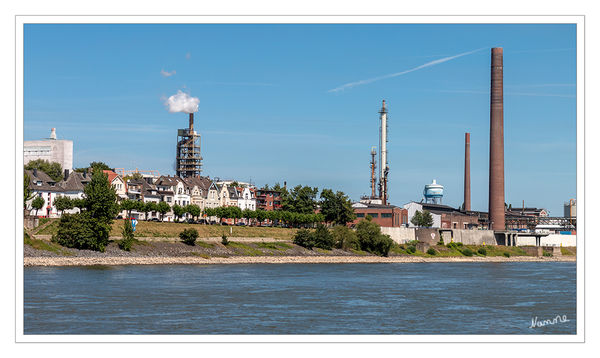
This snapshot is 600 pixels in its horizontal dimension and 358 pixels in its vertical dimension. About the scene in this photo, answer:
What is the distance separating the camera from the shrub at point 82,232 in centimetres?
9031

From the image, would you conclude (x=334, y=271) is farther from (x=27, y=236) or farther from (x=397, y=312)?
(x=397, y=312)

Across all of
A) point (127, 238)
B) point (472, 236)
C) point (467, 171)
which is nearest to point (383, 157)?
point (467, 171)

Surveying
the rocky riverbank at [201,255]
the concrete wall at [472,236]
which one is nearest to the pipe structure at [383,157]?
the concrete wall at [472,236]

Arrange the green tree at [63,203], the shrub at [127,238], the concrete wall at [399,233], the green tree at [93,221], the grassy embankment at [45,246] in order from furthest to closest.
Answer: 1. the concrete wall at [399,233]
2. the green tree at [63,203]
3. the shrub at [127,238]
4. the green tree at [93,221]
5. the grassy embankment at [45,246]

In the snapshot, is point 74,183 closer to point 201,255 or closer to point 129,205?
point 129,205

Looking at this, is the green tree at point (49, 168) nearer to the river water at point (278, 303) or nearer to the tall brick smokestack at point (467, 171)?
the river water at point (278, 303)

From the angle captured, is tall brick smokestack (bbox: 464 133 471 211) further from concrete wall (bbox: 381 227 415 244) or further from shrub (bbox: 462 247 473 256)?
concrete wall (bbox: 381 227 415 244)

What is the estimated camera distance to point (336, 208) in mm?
150750

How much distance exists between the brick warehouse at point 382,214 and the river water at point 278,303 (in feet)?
248

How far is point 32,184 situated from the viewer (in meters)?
120

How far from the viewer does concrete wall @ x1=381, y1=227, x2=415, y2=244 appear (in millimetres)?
144500

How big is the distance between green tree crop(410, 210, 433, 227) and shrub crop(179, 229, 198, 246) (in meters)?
72.5
